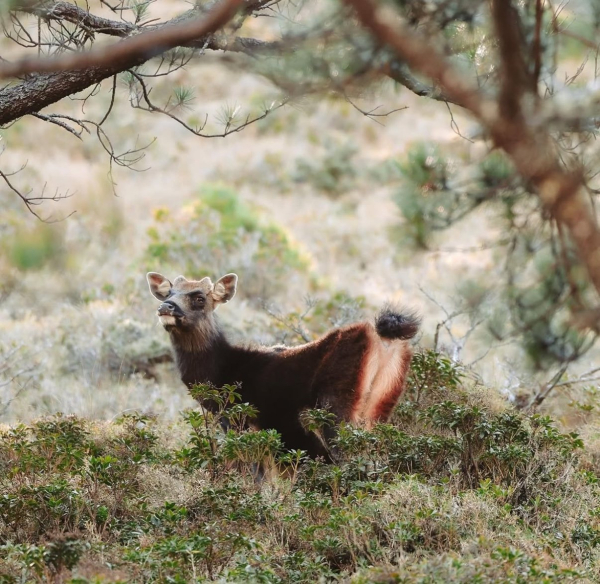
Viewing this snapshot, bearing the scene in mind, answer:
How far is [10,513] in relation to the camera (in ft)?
19.8

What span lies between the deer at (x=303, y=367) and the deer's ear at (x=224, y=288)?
0.17 meters

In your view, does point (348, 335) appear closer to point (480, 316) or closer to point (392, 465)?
point (392, 465)

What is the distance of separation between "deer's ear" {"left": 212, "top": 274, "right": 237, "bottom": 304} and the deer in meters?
0.17

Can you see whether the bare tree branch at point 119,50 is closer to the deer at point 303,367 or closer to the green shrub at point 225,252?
the deer at point 303,367

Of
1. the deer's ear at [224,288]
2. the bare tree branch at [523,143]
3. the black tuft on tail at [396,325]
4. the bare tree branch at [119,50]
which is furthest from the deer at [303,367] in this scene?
the bare tree branch at [523,143]

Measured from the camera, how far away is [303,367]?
7922 millimetres

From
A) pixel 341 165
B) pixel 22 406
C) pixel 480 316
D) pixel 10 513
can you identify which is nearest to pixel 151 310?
pixel 22 406

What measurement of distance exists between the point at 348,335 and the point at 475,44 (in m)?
2.80

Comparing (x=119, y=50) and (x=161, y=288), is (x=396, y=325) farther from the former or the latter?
(x=119, y=50)

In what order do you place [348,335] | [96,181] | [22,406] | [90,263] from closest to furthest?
[348,335], [22,406], [90,263], [96,181]

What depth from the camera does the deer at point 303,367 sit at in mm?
7543

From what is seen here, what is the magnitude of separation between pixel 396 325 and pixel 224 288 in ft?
7.72

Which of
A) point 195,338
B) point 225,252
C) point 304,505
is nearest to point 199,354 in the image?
point 195,338

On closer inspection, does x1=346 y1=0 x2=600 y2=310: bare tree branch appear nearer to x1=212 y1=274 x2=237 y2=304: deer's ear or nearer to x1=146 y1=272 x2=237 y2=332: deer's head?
x1=146 y1=272 x2=237 y2=332: deer's head
